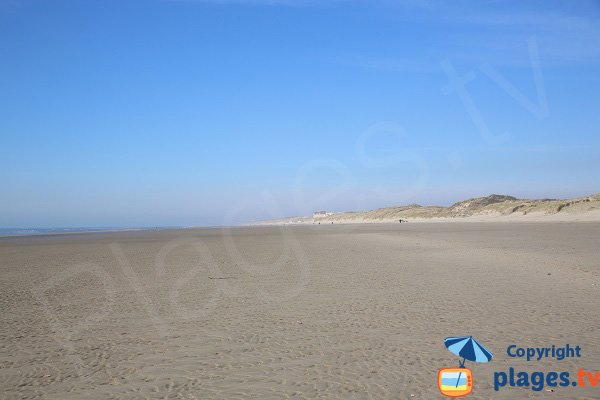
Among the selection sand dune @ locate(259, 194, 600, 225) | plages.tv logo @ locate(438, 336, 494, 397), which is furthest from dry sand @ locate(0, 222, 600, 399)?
sand dune @ locate(259, 194, 600, 225)

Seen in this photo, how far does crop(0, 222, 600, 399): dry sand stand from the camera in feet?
19.4

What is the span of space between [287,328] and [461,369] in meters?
3.64

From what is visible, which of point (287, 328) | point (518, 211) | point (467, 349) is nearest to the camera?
point (467, 349)

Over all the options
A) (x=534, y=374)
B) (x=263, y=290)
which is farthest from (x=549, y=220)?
(x=534, y=374)

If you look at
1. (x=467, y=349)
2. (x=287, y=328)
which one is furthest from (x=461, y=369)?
(x=287, y=328)

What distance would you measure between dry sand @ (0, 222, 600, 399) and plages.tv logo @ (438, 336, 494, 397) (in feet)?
0.42

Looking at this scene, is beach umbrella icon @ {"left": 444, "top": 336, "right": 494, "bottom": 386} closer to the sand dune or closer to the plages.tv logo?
the plages.tv logo

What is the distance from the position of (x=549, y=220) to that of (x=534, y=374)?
178 feet

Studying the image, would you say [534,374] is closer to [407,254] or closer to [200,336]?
[200,336]

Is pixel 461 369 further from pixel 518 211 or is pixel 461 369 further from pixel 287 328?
pixel 518 211

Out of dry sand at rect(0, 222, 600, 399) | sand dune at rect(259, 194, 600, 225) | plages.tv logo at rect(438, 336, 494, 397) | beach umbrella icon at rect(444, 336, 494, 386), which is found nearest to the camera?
plages.tv logo at rect(438, 336, 494, 397)

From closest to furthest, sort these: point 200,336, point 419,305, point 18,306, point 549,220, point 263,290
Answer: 1. point 200,336
2. point 419,305
3. point 18,306
4. point 263,290
5. point 549,220

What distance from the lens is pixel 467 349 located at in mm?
6871

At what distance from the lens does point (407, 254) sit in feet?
71.9
